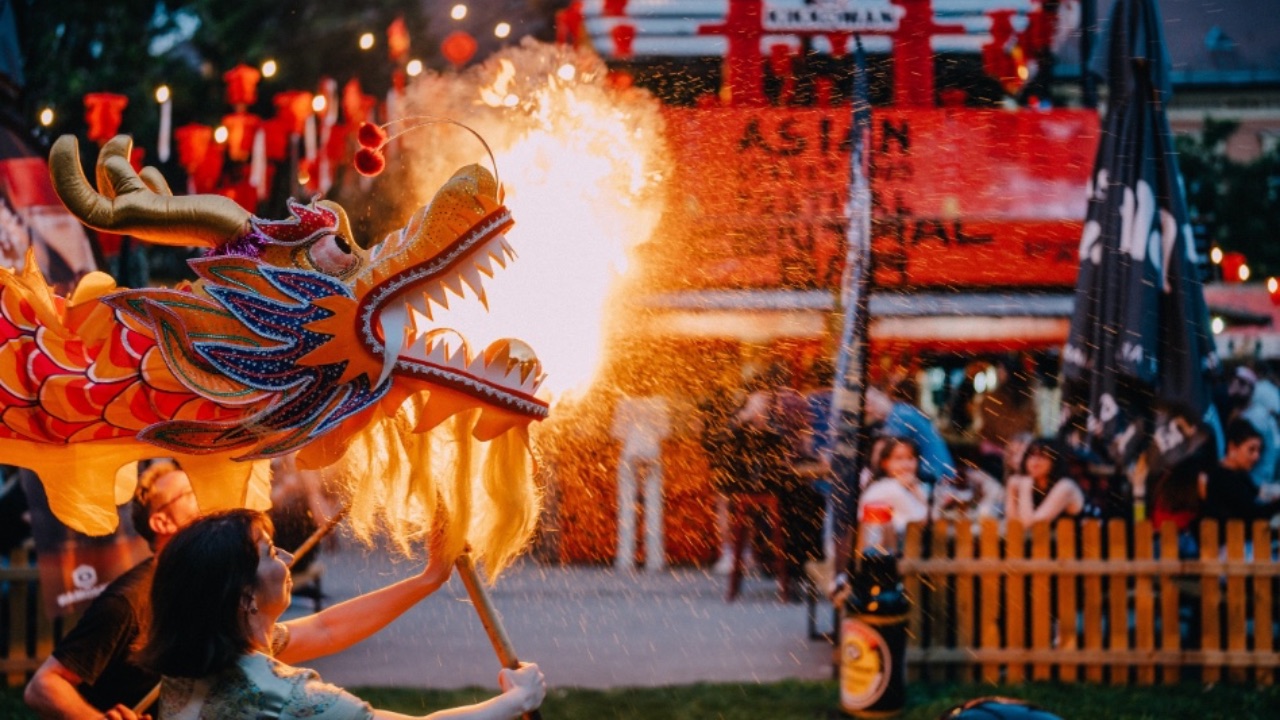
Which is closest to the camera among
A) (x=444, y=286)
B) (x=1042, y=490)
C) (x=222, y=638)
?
(x=222, y=638)

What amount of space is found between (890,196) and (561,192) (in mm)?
4517

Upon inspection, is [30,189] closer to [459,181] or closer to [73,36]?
[459,181]

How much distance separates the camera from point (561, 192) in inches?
222

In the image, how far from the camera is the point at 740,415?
9.34 metres

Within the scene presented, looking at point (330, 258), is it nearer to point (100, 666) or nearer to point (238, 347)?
point (238, 347)

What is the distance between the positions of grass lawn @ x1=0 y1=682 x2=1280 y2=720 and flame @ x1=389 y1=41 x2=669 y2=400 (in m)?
1.52

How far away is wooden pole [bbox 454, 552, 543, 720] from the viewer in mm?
2809

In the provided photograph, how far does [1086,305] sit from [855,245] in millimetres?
1125

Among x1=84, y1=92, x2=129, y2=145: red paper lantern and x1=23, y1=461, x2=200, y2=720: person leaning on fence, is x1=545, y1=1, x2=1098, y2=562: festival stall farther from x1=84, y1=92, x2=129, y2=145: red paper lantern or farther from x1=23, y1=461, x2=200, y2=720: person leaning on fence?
x1=23, y1=461, x2=200, y2=720: person leaning on fence

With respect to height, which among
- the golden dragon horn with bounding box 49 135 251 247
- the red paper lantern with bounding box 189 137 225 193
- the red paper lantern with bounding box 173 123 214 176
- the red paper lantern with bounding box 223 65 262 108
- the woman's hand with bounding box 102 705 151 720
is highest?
the red paper lantern with bounding box 223 65 262 108

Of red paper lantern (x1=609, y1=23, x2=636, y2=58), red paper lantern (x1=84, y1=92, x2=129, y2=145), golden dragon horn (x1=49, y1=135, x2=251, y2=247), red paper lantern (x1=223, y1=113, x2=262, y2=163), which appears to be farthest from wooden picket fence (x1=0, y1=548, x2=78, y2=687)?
red paper lantern (x1=609, y1=23, x2=636, y2=58)

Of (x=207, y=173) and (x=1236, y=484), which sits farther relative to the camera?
(x=207, y=173)

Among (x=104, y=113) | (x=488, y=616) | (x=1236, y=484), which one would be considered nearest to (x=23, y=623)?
(x=488, y=616)

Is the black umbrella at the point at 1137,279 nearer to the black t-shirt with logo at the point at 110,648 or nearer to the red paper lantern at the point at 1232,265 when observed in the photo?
the black t-shirt with logo at the point at 110,648
